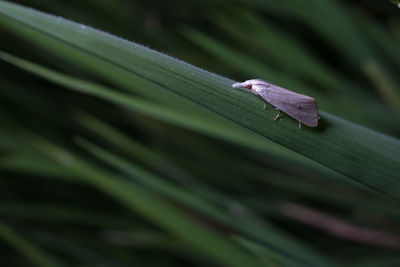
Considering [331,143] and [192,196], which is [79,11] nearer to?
[192,196]

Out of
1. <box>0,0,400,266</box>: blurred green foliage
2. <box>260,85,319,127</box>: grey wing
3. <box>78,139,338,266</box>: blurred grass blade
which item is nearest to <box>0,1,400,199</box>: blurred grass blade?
<box>260,85,319,127</box>: grey wing

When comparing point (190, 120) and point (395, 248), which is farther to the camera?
point (395, 248)

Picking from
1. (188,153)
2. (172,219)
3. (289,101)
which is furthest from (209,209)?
(188,153)

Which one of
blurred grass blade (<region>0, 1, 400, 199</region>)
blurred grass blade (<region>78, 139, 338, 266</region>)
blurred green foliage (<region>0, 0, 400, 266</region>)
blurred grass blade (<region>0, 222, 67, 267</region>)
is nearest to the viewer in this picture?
blurred grass blade (<region>0, 1, 400, 199</region>)

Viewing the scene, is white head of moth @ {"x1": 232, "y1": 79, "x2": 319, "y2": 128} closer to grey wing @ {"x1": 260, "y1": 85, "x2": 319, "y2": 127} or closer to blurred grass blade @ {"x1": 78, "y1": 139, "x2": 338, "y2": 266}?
grey wing @ {"x1": 260, "y1": 85, "x2": 319, "y2": 127}

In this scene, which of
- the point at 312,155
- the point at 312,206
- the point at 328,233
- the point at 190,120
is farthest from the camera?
the point at 312,206

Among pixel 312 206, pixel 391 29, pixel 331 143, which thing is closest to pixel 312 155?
pixel 331 143
